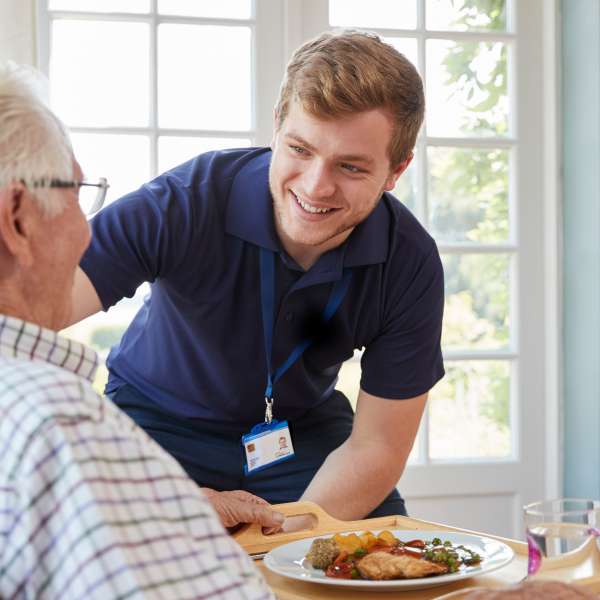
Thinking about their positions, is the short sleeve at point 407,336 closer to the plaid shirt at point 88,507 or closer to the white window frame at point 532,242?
the plaid shirt at point 88,507

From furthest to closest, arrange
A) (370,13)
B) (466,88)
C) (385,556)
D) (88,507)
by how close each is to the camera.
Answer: (466,88), (370,13), (385,556), (88,507)

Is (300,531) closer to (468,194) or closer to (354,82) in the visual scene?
(354,82)

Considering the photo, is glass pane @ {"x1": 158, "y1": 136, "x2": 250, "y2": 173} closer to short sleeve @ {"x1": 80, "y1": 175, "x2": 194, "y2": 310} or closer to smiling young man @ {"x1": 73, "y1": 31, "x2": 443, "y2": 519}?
smiling young man @ {"x1": 73, "y1": 31, "x2": 443, "y2": 519}

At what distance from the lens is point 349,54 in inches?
73.9

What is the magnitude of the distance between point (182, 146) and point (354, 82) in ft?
5.06

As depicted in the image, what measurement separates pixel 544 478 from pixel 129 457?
116 inches

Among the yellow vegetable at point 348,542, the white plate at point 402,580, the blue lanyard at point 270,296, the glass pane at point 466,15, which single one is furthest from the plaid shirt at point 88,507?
the glass pane at point 466,15

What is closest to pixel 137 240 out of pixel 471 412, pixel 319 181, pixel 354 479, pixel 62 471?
pixel 319 181

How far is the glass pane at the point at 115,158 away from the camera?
3232 millimetres

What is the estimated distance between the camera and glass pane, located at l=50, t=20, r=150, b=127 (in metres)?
3.21

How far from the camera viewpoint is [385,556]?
1266 millimetres

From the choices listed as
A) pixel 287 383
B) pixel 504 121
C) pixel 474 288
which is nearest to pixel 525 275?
pixel 474 288

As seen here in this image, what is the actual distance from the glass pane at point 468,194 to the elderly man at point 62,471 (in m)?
2.59

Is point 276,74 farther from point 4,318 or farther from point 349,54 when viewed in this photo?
point 4,318
